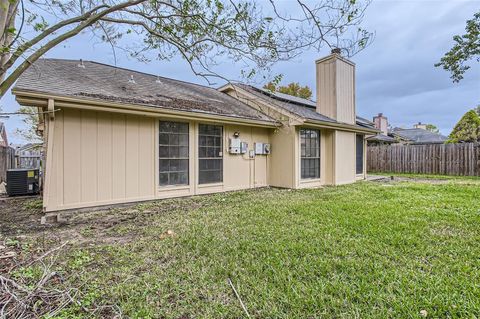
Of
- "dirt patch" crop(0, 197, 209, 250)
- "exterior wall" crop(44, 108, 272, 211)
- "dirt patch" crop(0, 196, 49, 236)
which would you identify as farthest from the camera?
"exterior wall" crop(44, 108, 272, 211)

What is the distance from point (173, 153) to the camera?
272 inches

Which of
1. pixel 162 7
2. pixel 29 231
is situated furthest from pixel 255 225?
pixel 162 7

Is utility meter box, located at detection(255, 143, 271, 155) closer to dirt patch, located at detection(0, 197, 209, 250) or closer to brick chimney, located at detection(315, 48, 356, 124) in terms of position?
dirt patch, located at detection(0, 197, 209, 250)

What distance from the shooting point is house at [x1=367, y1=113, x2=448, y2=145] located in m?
20.0

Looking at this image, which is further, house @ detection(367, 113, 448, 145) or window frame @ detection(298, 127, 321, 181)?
house @ detection(367, 113, 448, 145)

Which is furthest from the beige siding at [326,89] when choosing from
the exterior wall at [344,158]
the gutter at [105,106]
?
the gutter at [105,106]

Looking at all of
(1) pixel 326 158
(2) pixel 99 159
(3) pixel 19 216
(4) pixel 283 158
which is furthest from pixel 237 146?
(3) pixel 19 216

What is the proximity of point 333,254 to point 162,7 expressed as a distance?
5.19 metres

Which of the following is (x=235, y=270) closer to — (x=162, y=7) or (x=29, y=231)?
(x=29, y=231)

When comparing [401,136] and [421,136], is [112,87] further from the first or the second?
[421,136]

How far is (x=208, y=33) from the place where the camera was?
4.97 meters

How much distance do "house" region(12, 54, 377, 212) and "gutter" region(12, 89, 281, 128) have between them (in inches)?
0.7

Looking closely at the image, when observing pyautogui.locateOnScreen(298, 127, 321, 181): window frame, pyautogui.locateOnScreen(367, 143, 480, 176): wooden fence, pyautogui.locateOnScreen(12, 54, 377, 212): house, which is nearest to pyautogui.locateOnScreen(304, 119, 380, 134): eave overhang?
pyautogui.locateOnScreen(12, 54, 377, 212): house

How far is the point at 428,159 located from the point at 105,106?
15439 millimetres
